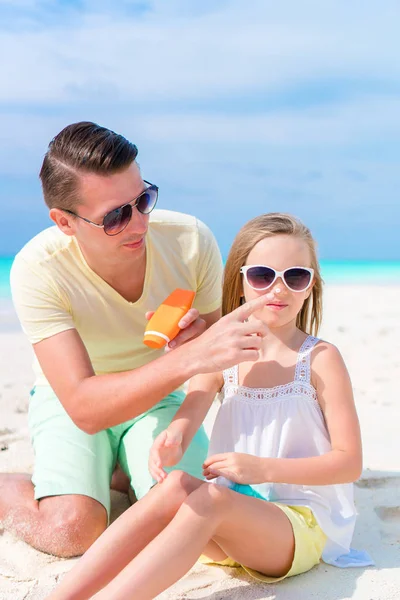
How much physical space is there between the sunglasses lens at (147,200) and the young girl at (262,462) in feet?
1.69

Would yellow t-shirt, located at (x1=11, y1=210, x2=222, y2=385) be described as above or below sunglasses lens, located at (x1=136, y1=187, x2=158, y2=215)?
below

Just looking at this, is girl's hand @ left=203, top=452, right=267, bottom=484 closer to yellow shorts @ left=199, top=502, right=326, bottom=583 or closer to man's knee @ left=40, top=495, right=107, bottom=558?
yellow shorts @ left=199, top=502, right=326, bottom=583

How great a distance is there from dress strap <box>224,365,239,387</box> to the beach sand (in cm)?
74

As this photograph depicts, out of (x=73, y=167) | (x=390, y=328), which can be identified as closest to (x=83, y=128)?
(x=73, y=167)

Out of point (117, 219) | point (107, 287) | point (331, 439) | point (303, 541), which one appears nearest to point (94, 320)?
point (107, 287)

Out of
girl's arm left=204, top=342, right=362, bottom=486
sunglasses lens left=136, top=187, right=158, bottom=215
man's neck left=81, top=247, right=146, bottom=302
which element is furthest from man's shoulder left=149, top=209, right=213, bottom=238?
girl's arm left=204, top=342, right=362, bottom=486

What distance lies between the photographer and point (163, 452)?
2.62 meters

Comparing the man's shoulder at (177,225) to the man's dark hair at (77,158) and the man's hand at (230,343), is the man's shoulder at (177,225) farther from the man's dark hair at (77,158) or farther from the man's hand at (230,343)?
the man's hand at (230,343)

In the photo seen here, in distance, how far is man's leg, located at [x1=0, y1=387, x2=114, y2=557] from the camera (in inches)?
127

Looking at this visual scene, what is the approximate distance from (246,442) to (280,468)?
264 millimetres

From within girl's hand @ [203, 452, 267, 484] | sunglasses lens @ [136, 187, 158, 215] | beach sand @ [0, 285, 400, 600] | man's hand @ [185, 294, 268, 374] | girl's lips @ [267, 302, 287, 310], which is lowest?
beach sand @ [0, 285, 400, 600]

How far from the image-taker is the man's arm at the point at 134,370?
2543 mm

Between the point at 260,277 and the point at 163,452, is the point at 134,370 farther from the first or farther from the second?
the point at 260,277

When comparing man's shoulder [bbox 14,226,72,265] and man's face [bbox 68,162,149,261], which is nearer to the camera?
man's face [bbox 68,162,149,261]
